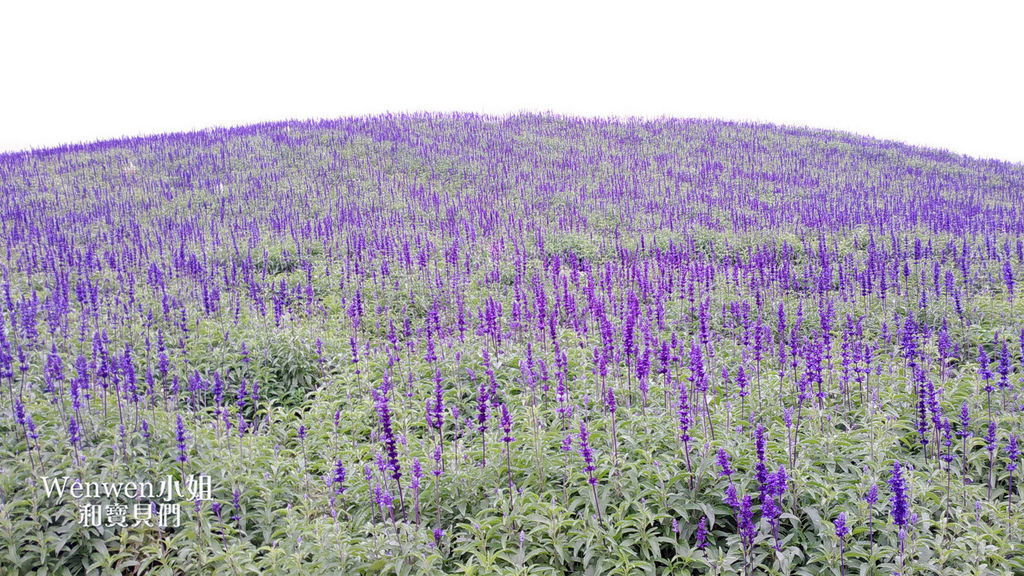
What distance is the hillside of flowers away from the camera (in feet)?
13.9

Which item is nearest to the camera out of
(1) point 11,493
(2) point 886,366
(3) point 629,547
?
(3) point 629,547

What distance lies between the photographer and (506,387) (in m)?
7.55

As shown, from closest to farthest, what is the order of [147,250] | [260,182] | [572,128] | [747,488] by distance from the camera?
[747,488] → [147,250] → [260,182] → [572,128]

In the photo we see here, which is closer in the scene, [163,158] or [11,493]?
[11,493]

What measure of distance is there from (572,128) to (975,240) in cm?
2685

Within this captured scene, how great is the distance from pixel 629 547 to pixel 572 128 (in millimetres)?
37588

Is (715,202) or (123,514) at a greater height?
(715,202)

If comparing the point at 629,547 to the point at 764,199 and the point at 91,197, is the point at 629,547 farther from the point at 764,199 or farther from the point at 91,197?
the point at 91,197

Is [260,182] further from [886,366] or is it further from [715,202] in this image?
[886,366]

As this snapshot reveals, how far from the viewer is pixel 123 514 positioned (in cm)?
463

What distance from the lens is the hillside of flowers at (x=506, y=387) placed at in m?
4.25

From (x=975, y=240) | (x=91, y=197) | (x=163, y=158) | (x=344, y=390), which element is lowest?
(x=344, y=390)

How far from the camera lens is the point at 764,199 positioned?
2377 centimetres

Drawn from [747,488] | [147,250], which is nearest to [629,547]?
[747,488]
